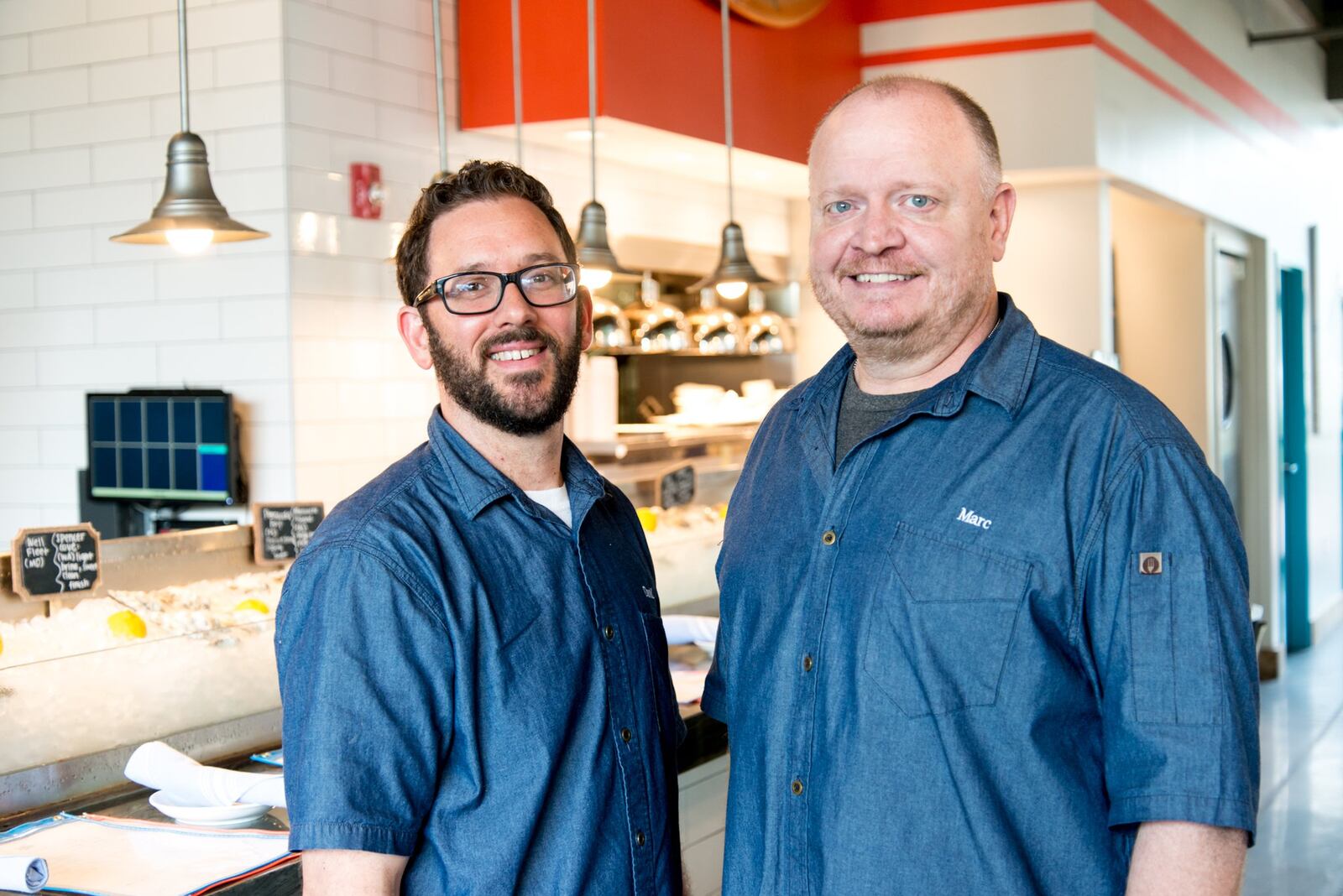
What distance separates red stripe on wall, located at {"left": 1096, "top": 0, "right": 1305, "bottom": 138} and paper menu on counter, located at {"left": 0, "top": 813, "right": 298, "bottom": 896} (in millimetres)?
5693

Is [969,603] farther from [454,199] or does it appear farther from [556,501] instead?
[454,199]

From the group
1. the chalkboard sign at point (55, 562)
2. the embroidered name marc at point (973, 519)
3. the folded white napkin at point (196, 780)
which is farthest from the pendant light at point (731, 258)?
the embroidered name marc at point (973, 519)

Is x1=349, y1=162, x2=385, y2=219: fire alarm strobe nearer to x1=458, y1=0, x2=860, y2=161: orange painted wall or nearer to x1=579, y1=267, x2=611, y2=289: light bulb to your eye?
x1=458, y1=0, x2=860, y2=161: orange painted wall

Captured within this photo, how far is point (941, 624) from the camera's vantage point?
166cm

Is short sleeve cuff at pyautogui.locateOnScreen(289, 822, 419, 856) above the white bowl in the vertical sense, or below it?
above

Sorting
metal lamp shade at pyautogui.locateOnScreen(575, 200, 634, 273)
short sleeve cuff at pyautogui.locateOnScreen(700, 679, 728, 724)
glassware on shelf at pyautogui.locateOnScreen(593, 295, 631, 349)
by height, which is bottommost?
short sleeve cuff at pyautogui.locateOnScreen(700, 679, 728, 724)

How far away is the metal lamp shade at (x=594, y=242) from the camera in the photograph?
14.9 feet

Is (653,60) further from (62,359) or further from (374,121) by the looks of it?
(62,359)

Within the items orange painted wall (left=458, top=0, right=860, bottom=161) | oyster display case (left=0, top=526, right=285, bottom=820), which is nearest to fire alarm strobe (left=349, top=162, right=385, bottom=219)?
orange painted wall (left=458, top=0, right=860, bottom=161)

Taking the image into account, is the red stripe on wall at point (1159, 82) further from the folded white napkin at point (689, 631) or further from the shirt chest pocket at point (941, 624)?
the shirt chest pocket at point (941, 624)

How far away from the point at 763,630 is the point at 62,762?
1328mm

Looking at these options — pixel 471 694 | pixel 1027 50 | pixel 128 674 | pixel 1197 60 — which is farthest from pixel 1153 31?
pixel 471 694

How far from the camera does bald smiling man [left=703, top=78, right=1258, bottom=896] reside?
1567mm

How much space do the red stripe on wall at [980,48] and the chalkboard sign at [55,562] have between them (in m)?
4.87
